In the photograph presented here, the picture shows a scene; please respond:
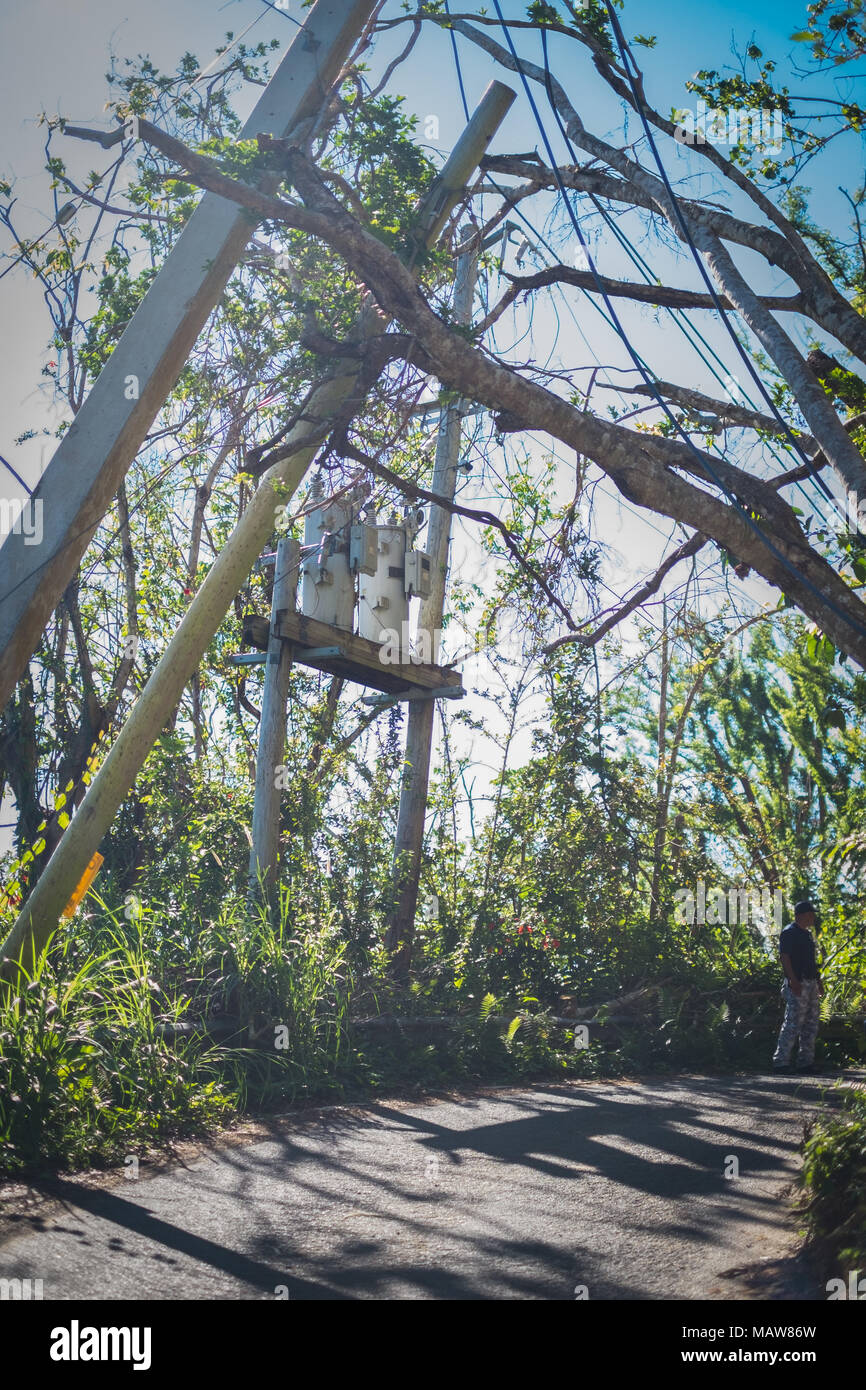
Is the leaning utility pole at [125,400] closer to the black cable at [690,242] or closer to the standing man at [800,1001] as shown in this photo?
the black cable at [690,242]

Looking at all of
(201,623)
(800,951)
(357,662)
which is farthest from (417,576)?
(800,951)

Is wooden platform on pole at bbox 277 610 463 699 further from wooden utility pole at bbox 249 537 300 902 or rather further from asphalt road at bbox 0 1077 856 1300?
asphalt road at bbox 0 1077 856 1300

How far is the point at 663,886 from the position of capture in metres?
12.7

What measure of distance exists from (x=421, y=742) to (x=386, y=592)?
1.67 metres

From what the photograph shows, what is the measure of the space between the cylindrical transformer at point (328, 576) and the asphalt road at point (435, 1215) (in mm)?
Answer: 4880

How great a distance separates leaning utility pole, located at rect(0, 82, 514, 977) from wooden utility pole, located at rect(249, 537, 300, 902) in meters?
0.69

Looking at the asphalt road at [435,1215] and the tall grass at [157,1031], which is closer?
the asphalt road at [435,1215]

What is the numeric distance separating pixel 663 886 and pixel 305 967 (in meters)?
5.87

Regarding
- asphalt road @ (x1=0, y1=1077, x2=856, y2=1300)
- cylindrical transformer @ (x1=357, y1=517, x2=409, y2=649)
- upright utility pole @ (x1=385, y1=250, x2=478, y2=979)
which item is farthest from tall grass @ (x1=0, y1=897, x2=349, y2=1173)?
cylindrical transformer @ (x1=357, y1=517, x2=409, y2=649)

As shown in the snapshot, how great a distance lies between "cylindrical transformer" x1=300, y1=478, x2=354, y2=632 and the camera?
10094 mm

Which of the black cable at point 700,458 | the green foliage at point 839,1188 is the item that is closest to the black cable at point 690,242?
the black cable at point 700,458

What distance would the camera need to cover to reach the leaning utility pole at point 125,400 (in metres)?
5.08

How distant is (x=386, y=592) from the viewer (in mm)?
10812

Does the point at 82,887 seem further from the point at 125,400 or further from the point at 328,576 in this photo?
the point at 328,576
